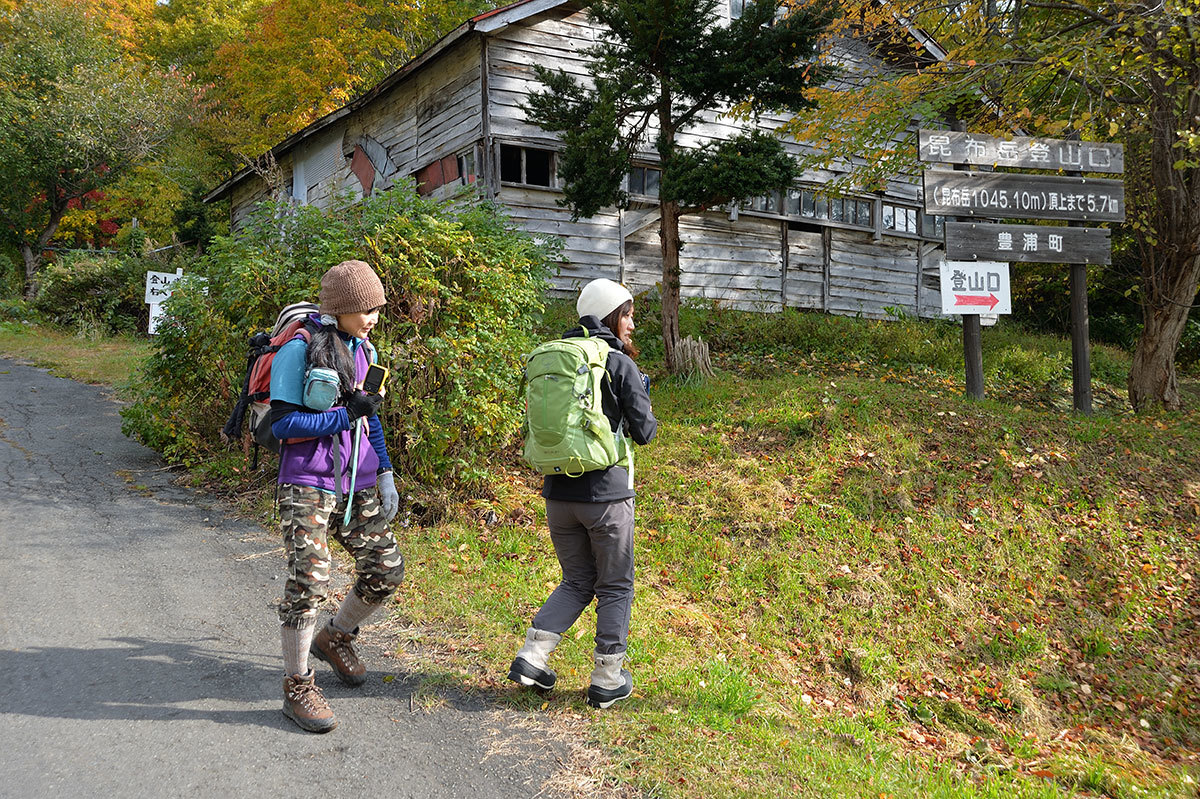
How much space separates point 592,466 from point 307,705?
1.65 meters

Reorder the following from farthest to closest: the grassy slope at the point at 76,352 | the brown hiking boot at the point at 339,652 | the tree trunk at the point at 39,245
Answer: the tree trunk at the point at 39,245 < the grassy slope at the point at 76,352 < the brown hiking boot at the point at 339,652

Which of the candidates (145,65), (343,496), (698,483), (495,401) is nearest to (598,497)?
(343,496)

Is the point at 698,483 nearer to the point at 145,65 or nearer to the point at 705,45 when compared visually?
the point at 705,45

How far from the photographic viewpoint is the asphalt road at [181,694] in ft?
10.4

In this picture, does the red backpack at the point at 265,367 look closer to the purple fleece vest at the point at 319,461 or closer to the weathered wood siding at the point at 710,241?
the purple fleece vest at the point at 319,461

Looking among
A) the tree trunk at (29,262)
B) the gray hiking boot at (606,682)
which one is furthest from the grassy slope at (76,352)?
the tree trunk at (29,262)

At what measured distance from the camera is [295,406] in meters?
3.31

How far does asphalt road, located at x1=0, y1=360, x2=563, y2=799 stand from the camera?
10.4 feet

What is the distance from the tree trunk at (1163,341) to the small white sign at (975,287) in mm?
2781

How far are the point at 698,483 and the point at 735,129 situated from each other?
37.3ft

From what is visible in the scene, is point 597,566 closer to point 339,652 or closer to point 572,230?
point 339,652

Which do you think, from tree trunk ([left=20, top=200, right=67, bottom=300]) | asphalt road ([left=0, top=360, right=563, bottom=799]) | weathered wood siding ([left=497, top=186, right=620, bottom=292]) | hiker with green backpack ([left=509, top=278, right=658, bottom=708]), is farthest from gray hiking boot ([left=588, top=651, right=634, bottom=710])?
tree trunk ([left=20, top=200, right=67, bottom=300])

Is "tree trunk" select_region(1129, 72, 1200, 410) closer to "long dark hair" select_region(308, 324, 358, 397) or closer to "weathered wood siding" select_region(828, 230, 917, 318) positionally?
"weathered wood siding" select_region(828, 230, 917, 318)

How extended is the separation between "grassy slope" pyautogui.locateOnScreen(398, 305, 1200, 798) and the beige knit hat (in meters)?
2.01
